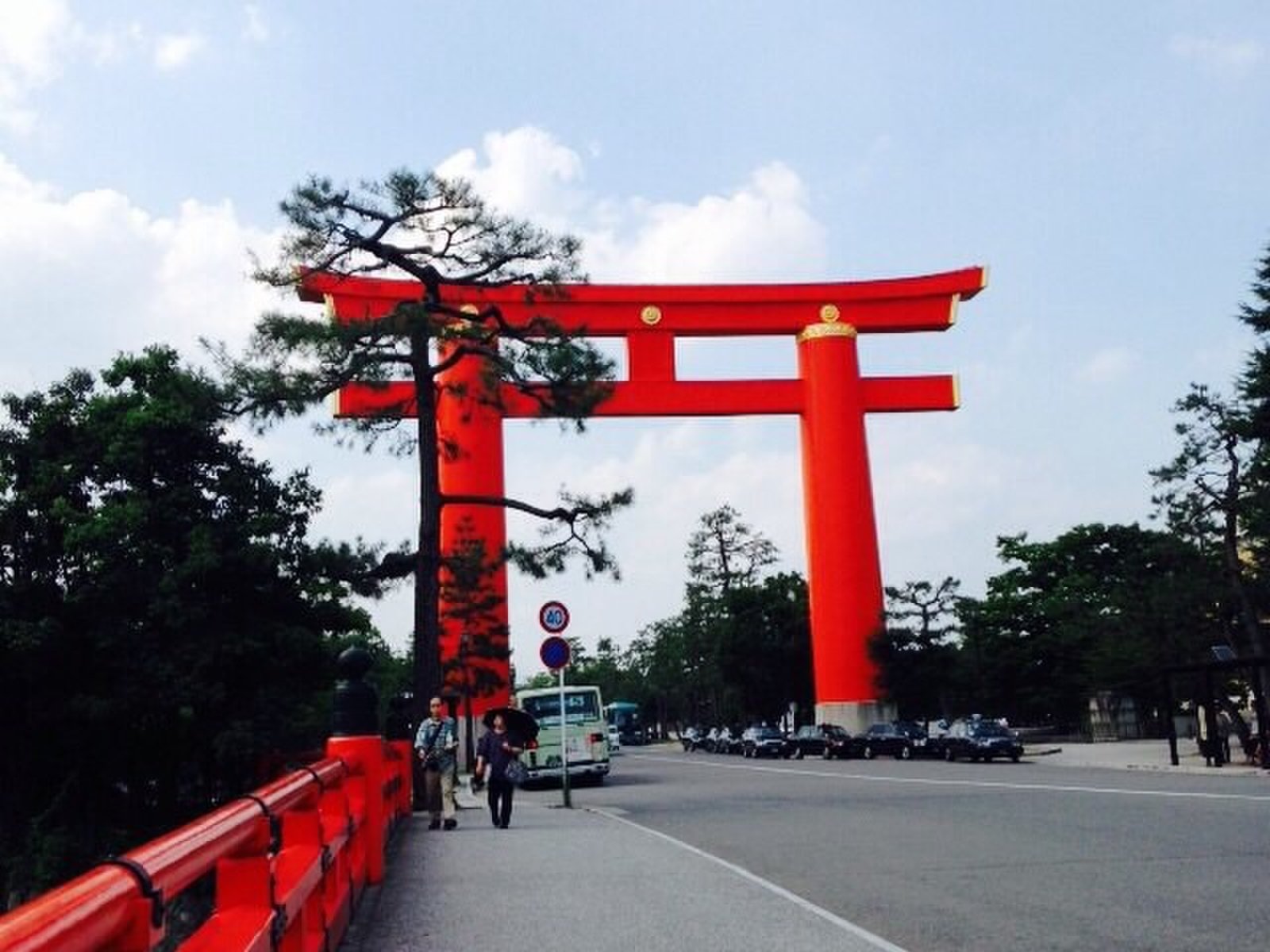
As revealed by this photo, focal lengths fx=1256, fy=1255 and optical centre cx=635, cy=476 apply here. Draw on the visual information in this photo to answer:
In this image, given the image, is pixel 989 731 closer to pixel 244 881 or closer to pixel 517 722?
pixel 517 722

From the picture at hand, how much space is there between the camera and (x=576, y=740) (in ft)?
97.8

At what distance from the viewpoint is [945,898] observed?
26.2 ft

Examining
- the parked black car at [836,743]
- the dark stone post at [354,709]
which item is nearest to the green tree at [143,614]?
the dark stone post at [354,709]

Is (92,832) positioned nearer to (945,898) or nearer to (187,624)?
(187,624)

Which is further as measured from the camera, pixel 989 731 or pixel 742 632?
pixel 742 632

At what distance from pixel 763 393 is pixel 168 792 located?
2261cm

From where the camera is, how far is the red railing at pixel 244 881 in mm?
1924

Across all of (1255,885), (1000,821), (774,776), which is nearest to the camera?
(1255,885)

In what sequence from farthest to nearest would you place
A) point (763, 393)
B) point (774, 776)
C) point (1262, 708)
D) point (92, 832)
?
point (763, 393), point (774, 776), point (1262, 708), point (92, 832)

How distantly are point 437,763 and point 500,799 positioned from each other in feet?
3.64

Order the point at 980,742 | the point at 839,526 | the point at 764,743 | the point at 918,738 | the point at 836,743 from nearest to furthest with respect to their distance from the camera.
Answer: the point at 980,742, the point at 918,738, the point at 839,526, the point at 836,743, the point at 764,743

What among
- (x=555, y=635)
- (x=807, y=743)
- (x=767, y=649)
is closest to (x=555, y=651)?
(x=555, y=635)

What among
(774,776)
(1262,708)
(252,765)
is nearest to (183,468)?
(252,765)

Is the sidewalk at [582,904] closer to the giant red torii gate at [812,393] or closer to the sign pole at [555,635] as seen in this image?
the sign pole at [555,635]
